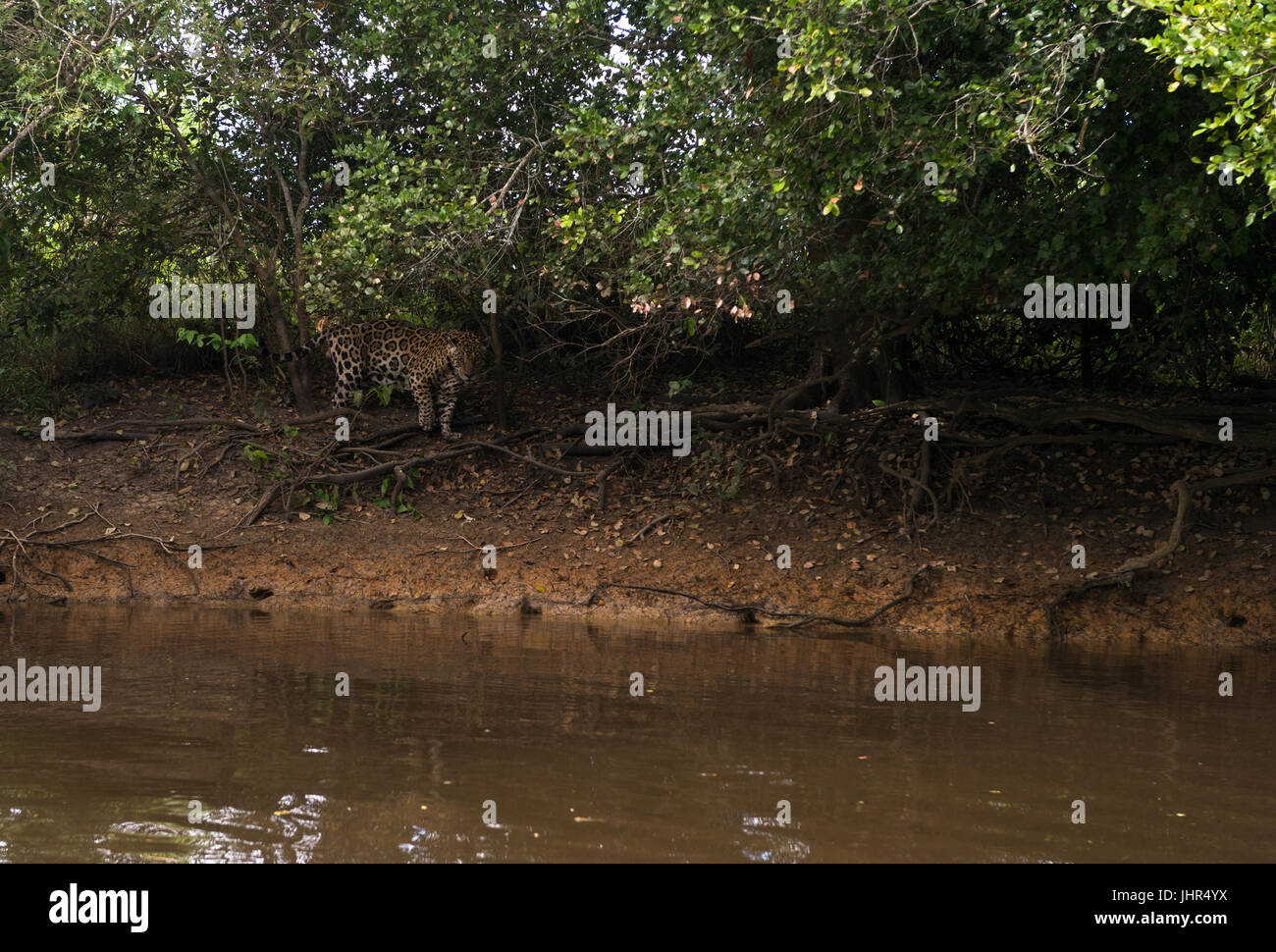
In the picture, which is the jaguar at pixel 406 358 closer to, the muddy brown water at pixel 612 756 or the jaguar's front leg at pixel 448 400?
the jaguar's front leg at pixel 448 400

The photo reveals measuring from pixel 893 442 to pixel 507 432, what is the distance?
4285 mm

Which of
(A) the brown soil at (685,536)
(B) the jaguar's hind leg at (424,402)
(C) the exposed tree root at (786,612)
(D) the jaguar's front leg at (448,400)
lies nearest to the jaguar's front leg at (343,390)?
(A) the brown soil at (685,536)

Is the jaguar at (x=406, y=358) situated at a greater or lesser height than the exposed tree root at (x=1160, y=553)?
greater

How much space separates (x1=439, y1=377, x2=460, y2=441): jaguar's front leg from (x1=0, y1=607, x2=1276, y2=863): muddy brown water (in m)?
4.59

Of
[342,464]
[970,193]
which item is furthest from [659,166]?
[342,464]

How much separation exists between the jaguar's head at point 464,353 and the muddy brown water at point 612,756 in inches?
189

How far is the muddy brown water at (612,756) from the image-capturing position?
4457 mm

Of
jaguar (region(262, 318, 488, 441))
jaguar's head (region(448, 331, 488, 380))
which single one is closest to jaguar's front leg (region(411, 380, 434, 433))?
jaguar (region(262, 318, 488, 441))

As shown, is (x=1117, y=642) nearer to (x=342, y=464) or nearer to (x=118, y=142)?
(x=342, y=464)

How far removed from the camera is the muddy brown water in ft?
14.6

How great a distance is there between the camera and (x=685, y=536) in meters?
11.6

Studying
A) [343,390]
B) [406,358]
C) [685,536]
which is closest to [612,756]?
[685,536]

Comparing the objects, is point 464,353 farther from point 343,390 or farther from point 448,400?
point 343,390

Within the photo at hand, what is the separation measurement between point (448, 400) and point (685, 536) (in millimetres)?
3511
